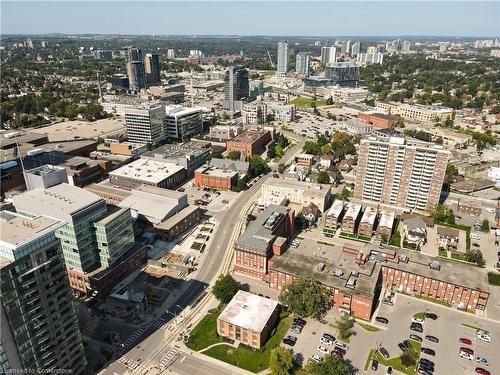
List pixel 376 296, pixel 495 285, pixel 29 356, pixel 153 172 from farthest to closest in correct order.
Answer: pixel 153 172 → pixel 495 285 → pixel 376 296 → pixel 29 356

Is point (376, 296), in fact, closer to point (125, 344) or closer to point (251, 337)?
point (251, 337)

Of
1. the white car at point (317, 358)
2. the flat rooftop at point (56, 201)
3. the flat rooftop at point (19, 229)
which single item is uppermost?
the flat rooftop at point (19, 229)

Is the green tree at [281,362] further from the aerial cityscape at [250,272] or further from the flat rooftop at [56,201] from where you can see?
the flat rooftop at [56,201]

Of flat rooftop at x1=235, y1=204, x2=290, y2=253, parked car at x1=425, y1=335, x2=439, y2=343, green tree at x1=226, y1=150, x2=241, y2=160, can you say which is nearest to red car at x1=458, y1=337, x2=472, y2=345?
parked car at x1=425, y1=335, x2=439, y2=343

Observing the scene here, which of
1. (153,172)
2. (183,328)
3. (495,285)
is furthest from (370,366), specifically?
(153,172)

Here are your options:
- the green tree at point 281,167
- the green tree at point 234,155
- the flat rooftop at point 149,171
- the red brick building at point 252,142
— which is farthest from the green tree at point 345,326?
the red brick building at point 252,142

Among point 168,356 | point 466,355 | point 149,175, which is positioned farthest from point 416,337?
point 149,175

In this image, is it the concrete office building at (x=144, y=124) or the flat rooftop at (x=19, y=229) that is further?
the concrete office building at (x=144, y=124)
